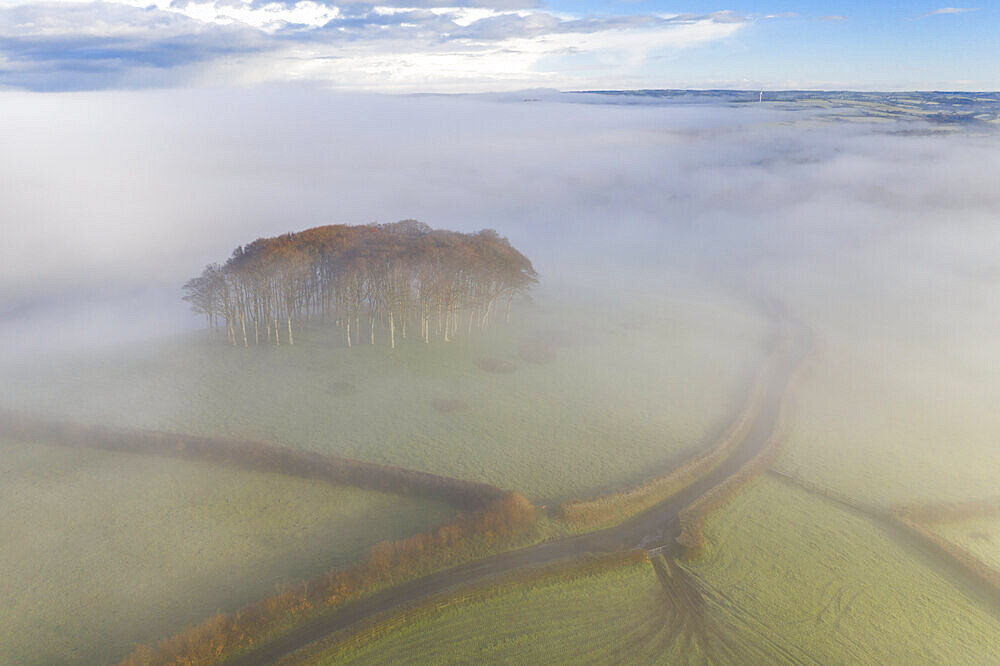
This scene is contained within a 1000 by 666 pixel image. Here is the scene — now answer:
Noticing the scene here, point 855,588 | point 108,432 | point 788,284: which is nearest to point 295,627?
point 108,432

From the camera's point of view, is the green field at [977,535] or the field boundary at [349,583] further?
the green field at [977,535]

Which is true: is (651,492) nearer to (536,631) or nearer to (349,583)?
(536,631)

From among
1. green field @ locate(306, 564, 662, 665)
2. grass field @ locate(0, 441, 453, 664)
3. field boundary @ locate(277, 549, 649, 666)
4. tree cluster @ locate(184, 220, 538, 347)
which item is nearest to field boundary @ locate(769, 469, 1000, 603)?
field boundary @ locate(277, 549, 649, 666)

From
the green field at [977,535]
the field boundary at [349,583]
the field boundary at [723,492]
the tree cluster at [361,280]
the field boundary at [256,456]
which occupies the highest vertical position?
the tree cluster at [361,280]

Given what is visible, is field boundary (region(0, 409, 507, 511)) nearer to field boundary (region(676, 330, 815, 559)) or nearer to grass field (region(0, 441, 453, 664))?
grass field (region(0, 441, 453, 664))

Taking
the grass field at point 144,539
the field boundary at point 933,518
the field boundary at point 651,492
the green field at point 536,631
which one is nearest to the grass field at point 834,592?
the field boundary at point 933,518

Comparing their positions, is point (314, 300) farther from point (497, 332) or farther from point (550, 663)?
point (550, 663)

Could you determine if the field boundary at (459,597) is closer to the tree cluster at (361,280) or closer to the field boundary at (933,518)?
the field boundary at (933,518)
